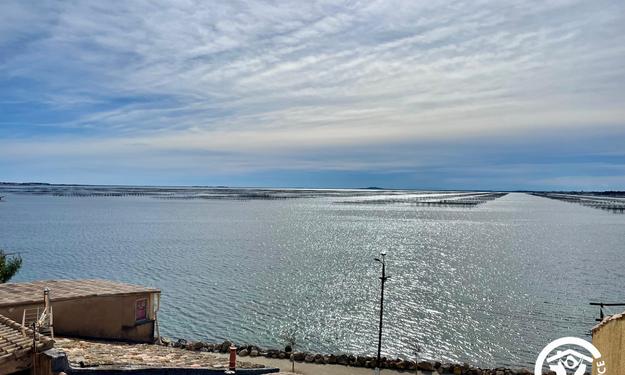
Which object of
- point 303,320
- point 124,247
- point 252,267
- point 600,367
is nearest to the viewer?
point 600,367

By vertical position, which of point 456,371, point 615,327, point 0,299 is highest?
point 615,327

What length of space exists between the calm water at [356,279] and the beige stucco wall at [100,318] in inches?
298

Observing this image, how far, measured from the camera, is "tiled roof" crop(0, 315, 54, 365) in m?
13.5

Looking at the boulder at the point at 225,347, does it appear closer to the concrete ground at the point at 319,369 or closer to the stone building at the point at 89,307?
the concrete ground at the point at 319,369

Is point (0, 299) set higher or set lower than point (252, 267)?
higher

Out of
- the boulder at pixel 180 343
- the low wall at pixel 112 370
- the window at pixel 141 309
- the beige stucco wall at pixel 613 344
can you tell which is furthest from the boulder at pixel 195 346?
the beige stucco wall at pixel 613 344

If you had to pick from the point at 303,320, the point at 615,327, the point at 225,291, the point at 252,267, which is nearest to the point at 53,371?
the point at 615,327

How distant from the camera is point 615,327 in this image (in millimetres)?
10398

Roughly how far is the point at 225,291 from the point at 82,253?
2924 cm

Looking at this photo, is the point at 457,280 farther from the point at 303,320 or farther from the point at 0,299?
the point at 0,299

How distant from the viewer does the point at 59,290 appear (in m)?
22.1

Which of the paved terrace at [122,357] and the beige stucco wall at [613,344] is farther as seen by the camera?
the paved terrace at [122,357]

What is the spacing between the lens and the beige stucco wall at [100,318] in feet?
67.2

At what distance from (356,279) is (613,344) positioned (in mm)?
37064
